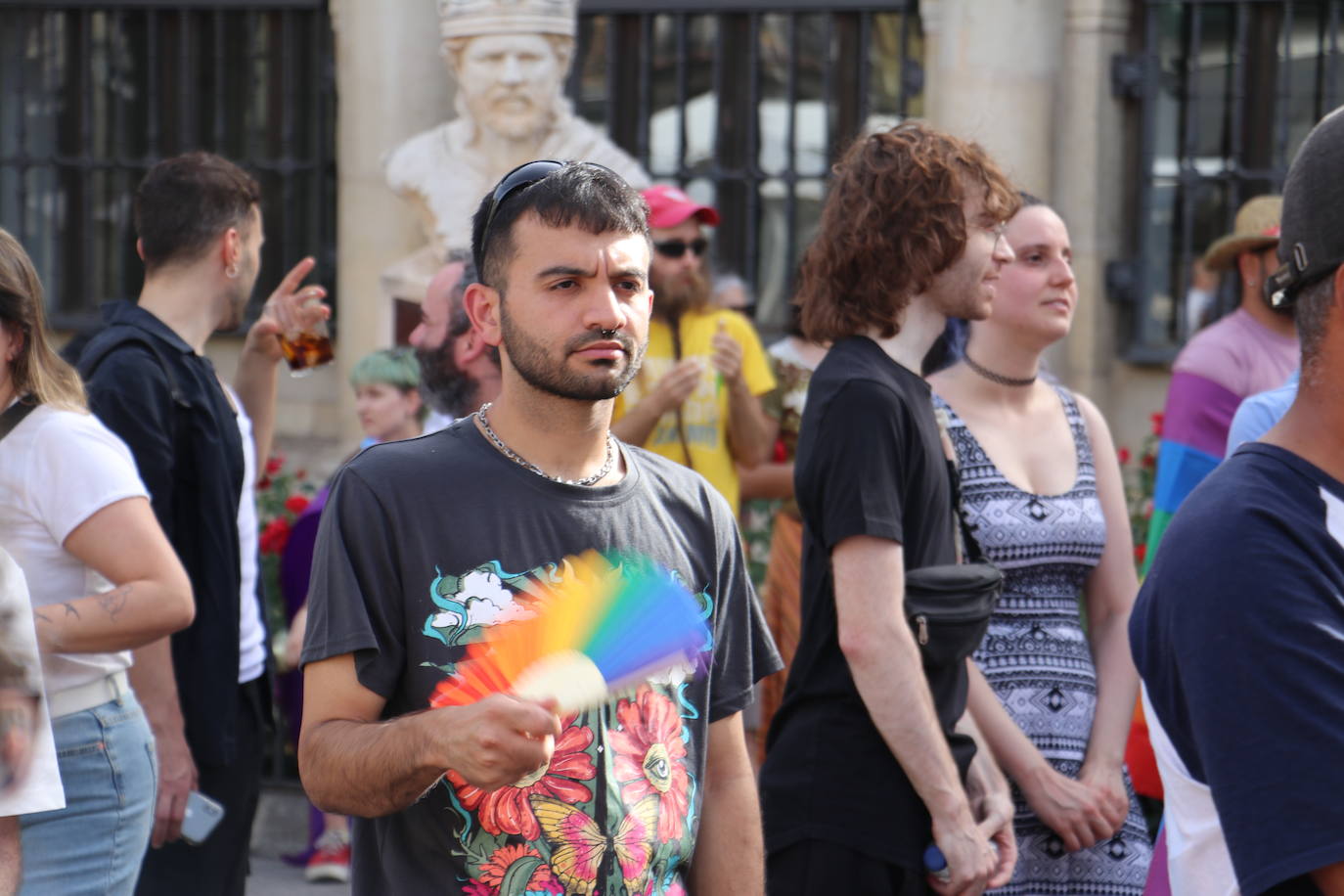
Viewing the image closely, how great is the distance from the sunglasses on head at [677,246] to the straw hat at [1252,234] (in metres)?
1.49

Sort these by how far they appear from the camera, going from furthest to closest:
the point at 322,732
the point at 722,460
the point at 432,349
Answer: the point at 722,460, the point at 432,349, the point at 322,732

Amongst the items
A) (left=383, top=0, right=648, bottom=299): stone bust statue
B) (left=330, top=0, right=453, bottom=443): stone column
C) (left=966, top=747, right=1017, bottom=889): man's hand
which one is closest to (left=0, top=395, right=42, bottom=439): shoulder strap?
(left=966, top=747, right=1017, bottom=889): man's hand

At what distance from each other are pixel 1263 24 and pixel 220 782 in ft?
19.1

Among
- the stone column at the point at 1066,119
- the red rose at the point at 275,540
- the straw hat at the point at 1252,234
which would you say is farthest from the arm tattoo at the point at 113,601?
the stone column at the point at 1066,119

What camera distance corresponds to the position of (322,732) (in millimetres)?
2152

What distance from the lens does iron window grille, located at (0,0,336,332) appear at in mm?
8867

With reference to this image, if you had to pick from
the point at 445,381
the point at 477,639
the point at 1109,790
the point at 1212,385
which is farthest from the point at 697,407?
the point at 477,639

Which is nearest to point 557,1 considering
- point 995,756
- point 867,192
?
point 867,192

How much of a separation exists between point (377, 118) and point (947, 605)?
5.28 m

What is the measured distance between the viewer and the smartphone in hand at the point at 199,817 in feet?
12.1

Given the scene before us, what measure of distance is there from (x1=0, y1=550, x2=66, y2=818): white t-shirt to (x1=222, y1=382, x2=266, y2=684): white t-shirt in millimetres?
1597

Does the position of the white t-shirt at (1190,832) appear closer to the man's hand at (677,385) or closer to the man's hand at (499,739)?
the man's hand at (499,739)

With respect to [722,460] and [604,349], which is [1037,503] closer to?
[604,349]

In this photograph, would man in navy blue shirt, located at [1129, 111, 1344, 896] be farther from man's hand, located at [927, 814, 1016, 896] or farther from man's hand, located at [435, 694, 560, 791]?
man's hand, located at [927, 814, 1016, 896]
